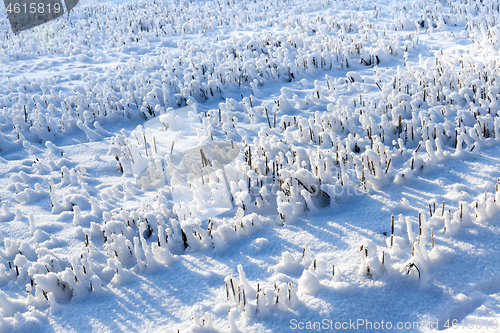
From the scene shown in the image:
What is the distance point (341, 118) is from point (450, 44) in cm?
413

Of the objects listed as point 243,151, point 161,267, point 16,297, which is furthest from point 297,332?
point 243,151

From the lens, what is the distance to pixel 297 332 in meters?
2.04

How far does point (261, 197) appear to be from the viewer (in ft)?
10.9

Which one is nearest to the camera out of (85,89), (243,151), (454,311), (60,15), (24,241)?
(454,311)

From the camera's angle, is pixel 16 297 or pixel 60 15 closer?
pixel 16 297

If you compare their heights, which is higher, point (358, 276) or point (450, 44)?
point (450, 44)

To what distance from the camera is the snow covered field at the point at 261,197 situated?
7.28ft

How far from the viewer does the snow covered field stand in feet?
7.28

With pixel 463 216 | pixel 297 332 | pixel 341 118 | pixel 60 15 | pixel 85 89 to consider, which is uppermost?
pixel 60 15

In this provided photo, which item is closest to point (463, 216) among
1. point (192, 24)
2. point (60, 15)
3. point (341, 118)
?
point (341, 118)

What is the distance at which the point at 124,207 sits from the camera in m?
3.44

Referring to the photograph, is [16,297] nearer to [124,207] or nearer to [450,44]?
[124,207]

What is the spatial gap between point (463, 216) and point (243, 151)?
7.24ft

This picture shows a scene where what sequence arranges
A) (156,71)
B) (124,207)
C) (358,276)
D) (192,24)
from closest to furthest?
(358,276) → (124,207) → (156,71) → (192,24)
